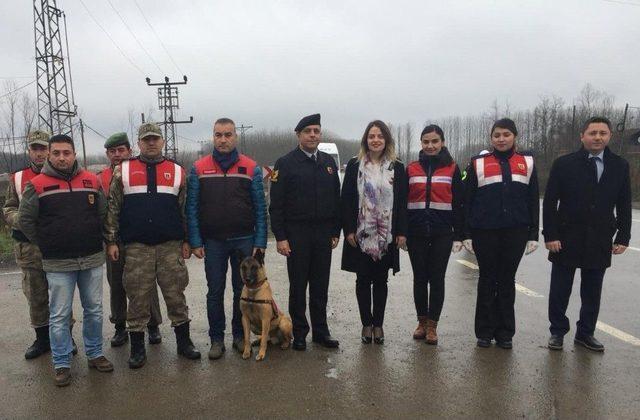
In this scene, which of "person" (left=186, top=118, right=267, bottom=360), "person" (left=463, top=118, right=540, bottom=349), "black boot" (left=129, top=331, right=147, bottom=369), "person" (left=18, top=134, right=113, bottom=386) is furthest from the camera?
"person" (left=463, top=118, right=540, bottom=349)

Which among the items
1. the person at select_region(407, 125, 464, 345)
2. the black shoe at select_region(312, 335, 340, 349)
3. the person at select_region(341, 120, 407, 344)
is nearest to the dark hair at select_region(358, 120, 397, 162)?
the person at select_region(341, 120, 407, 344)

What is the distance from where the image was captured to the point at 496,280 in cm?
438

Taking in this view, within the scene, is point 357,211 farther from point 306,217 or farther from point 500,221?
point 500,221

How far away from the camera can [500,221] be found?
414 centimetres

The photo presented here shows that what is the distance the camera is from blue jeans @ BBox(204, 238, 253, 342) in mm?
4145

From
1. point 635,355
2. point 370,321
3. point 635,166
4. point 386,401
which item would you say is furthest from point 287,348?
point 635,166

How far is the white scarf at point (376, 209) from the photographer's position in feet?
13.8

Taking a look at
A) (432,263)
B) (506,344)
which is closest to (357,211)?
(432,263)

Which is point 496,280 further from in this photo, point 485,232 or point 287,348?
point 287,348

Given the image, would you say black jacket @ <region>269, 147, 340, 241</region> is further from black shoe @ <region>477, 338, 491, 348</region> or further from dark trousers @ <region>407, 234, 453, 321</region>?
black shoe @ <region>477, 338, 491, 348</region>

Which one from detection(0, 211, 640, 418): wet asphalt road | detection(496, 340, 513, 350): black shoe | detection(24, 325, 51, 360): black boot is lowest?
detection(0, 211, 640, 418): wet asphalt road

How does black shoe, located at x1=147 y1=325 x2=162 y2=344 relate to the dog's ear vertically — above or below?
below

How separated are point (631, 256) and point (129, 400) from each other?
935 centimetres

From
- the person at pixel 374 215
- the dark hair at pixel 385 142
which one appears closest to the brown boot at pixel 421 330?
the person at pixel 374 215
